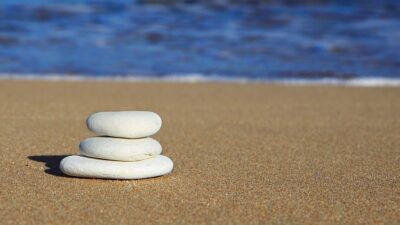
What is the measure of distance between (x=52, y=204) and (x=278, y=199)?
1107mm

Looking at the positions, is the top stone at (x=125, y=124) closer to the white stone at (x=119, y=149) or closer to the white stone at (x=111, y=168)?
the white stone at (x=119, y=149)

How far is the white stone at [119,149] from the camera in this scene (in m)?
4.02

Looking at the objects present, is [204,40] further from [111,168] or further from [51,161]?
[111,168]

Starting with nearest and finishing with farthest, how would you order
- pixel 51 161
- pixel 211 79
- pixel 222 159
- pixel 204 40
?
pixel 51 161 < pixel 222 159 < pixel 211 79 < pixel 204 40

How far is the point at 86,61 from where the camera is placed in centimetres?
1110

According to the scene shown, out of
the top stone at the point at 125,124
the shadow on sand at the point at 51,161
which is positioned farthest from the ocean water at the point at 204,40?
the top stone at the point at 125,124

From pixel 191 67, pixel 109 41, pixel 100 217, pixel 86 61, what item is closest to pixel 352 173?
pixel 100 217

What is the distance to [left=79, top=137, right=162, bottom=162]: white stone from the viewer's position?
4023 millimetres

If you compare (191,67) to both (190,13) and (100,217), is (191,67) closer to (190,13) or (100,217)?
(190,13)

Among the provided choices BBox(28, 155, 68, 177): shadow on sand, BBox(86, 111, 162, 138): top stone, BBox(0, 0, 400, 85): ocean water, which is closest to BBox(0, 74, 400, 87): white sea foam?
BBox(0, 0, 400, 85): ocean water

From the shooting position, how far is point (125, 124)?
159 inches

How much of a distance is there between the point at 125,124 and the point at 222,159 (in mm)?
973

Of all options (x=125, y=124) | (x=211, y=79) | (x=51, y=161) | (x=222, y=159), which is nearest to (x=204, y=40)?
(x=211, y=79)

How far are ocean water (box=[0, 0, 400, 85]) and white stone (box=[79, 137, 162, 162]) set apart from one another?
5.82 m
